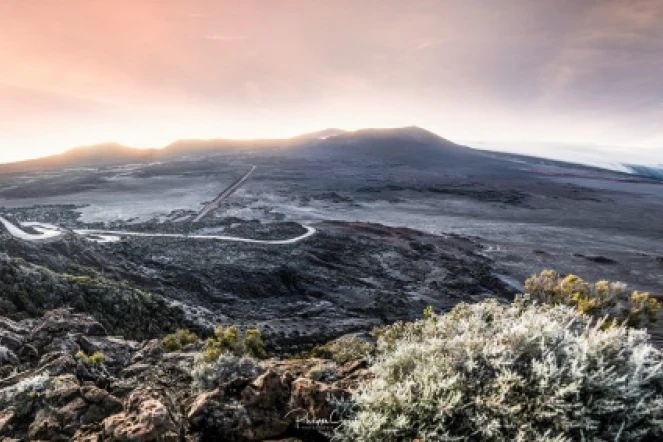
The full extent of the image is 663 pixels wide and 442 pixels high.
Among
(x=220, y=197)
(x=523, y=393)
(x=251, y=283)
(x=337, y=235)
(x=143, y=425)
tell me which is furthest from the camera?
(x=220, y=197)

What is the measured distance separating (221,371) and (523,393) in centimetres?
592

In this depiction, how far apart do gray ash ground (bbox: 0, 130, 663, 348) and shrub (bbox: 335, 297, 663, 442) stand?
74.2 ft

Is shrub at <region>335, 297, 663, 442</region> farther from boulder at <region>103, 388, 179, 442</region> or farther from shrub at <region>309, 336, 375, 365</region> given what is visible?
shrub at <region>309, 336, 375, 365</region>

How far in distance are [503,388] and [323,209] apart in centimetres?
8568

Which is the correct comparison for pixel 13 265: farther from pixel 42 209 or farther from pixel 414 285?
pixel 42 209

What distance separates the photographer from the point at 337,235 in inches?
2319

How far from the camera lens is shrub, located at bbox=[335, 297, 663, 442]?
18.5 feet

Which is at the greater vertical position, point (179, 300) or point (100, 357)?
point (100, 357)

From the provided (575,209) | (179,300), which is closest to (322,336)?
(179,300)

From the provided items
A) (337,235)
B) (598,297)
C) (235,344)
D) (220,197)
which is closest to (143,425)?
(235,344)

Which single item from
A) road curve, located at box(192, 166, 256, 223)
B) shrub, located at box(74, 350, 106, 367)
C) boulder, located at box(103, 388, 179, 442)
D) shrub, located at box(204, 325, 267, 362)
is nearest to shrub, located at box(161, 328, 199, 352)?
shrub, located at box(204, 325, 267, 362)

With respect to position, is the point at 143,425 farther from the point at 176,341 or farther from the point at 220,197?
the point at 220,197

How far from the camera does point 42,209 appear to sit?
279 ft

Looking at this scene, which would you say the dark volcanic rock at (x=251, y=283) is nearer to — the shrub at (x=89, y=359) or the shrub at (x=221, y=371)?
the shrub at (x=89, y=359)
